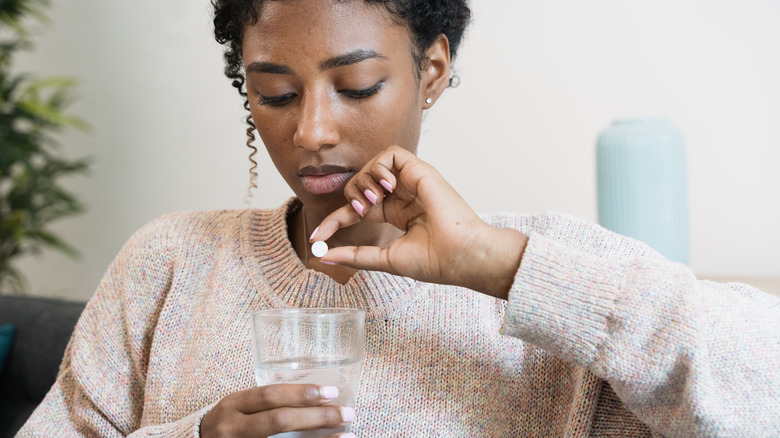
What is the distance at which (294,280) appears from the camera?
1.23 metres

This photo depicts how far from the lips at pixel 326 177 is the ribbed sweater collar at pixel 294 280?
0.49 ft

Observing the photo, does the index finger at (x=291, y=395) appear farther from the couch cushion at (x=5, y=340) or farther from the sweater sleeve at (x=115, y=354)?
the couch cushion at (x=5, y=340)

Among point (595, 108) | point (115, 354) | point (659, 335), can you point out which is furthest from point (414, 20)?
point (595, 108)

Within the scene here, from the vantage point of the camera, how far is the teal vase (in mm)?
1689

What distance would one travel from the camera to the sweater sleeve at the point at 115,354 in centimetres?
129

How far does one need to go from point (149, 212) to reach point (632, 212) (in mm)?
2080

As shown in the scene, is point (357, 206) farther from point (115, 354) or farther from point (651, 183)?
point (651, 183)

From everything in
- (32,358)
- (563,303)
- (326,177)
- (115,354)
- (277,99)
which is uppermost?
(277,99)

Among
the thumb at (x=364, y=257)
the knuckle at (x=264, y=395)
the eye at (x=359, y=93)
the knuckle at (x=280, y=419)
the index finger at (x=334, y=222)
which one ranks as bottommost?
the knuckle at (x=280, y=419)

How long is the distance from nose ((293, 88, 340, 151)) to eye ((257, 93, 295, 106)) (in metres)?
0.04

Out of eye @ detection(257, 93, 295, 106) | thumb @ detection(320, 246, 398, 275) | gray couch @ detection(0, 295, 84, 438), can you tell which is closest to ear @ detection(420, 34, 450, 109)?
eye @ detection(257, 93, 295, 106)

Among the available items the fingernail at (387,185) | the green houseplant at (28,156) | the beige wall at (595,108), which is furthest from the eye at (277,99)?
the green houseplant at (28,156)

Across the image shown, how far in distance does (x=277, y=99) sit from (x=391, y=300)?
1.10ft

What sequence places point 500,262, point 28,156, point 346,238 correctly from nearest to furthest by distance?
point 500,262, point 346,238, point 28,156
